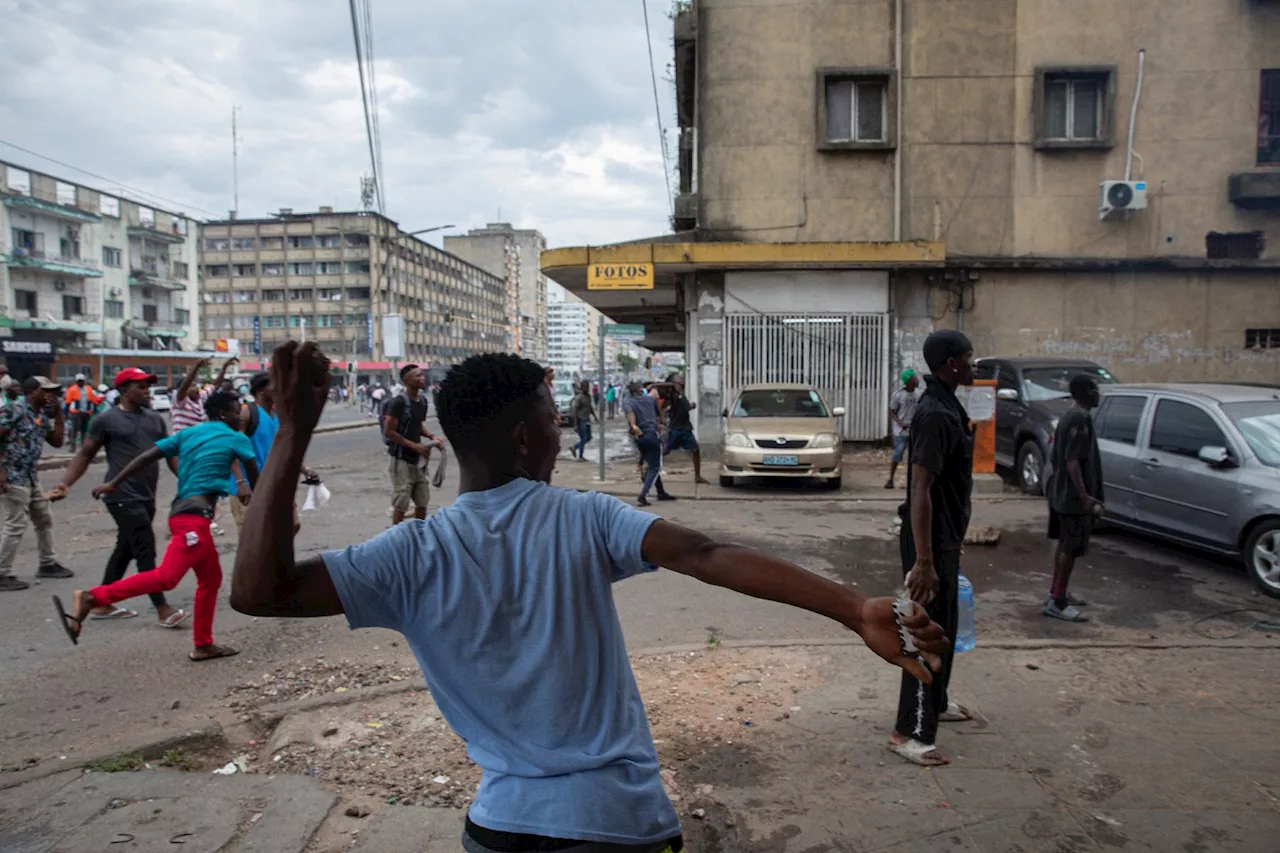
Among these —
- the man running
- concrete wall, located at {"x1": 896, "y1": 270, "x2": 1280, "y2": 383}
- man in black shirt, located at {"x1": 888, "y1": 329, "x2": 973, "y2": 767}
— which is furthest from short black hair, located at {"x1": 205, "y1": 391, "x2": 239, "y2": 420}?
concrete wall, located at {"x1": 896, "y1": 270, "x2": 1280, "y2": 383}

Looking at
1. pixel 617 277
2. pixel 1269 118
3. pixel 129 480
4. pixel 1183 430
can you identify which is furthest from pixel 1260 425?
pixel 1269 118

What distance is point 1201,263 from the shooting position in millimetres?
16250

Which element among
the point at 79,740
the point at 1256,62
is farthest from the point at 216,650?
the point at 1256,62

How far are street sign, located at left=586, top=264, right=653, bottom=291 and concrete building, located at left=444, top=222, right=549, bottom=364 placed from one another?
94985 mm

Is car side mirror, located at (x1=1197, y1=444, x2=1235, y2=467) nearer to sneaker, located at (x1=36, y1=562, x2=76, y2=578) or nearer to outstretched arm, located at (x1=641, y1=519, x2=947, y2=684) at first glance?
outstretched arm, located at (x1=641, y1=519, x2=947, y2=684)

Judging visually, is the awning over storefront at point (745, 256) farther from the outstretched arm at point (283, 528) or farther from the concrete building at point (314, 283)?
the concrete building at point (314, 283)

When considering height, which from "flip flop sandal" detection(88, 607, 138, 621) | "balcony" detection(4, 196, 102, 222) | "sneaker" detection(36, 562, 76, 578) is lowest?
"flip flop sandal" detection(88, 607, 138, 621)

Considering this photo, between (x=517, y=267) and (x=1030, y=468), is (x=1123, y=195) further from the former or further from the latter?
(x=517, y=267)

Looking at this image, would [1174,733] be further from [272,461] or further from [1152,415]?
[1152,415]

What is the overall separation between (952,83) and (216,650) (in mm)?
15355

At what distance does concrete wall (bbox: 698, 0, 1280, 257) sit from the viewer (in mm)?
16203

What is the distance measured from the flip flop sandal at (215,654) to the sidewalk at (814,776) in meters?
0.74

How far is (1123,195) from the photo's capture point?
15.9m

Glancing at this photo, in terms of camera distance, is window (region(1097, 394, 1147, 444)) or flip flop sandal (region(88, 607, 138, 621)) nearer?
flip flop sandal (region(88, 607, 138, 621))
